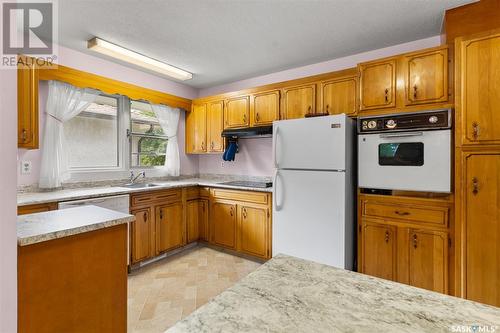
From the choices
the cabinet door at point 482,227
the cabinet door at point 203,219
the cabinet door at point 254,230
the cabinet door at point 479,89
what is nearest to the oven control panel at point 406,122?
the cabinet door at point 479,89

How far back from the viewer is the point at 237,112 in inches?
139

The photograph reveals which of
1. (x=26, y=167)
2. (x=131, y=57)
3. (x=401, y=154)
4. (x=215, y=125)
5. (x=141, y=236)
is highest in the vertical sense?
(x=131, y=57)

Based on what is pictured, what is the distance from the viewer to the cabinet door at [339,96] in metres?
2.63

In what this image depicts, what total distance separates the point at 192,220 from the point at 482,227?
312cm

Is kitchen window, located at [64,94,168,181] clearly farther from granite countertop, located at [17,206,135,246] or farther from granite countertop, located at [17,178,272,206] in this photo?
granite countertop, located at [17,206,135,246]

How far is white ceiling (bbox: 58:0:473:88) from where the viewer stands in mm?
2000

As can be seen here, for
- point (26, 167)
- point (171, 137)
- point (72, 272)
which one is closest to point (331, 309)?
point (72, 272)

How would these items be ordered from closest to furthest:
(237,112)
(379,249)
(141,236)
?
1. (379,249)
2. (141,236)
3. (237,112)

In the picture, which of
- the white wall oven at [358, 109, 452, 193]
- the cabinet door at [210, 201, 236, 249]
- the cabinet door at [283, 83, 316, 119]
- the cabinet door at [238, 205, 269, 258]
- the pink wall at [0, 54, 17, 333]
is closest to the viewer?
the pink wall at [0, 54, 17, 333]

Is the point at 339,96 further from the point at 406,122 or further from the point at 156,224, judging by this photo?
the point at 156,224

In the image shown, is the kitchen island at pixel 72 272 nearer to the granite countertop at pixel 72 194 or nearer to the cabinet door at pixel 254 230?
the granite countertop at pixel 72 194

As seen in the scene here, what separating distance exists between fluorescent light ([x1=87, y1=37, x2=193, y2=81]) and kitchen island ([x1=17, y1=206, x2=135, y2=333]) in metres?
1.89

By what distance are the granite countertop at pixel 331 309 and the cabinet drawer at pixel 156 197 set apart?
8.04 ft

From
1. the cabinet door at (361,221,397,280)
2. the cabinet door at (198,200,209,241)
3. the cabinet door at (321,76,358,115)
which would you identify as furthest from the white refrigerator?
the cabinet door at (198,200,209,241)
